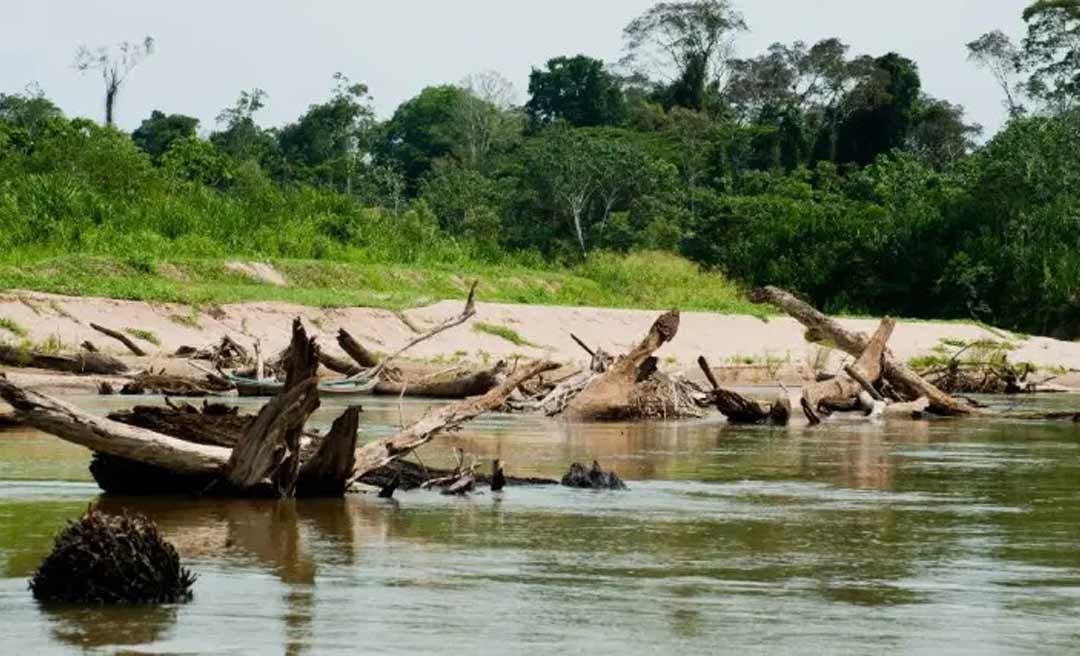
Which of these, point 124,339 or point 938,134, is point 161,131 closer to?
point 938,134

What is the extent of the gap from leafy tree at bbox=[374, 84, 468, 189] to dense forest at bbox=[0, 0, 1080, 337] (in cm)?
110

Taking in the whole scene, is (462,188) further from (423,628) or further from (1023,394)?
(423,628)

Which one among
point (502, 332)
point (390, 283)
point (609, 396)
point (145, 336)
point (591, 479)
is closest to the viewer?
point (591, 479)

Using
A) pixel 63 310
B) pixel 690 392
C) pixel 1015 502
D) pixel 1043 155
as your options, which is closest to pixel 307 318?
pixel 63 310

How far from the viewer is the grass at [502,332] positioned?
109 ft

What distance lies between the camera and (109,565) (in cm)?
870

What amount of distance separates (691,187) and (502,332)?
3007cm

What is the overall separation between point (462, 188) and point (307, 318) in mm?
26707

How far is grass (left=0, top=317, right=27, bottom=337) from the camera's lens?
2834 cm

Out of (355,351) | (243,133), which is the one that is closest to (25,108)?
(243,133)

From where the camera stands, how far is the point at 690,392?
76.5ft

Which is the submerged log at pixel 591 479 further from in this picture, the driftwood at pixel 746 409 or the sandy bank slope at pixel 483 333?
the sandy bank slope at pixel 483 333

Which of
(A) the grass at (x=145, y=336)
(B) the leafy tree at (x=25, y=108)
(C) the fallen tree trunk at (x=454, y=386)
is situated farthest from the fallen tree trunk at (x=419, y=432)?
(B) the leafy tree at (x=25, y=108)

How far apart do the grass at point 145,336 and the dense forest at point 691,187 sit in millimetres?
6087
